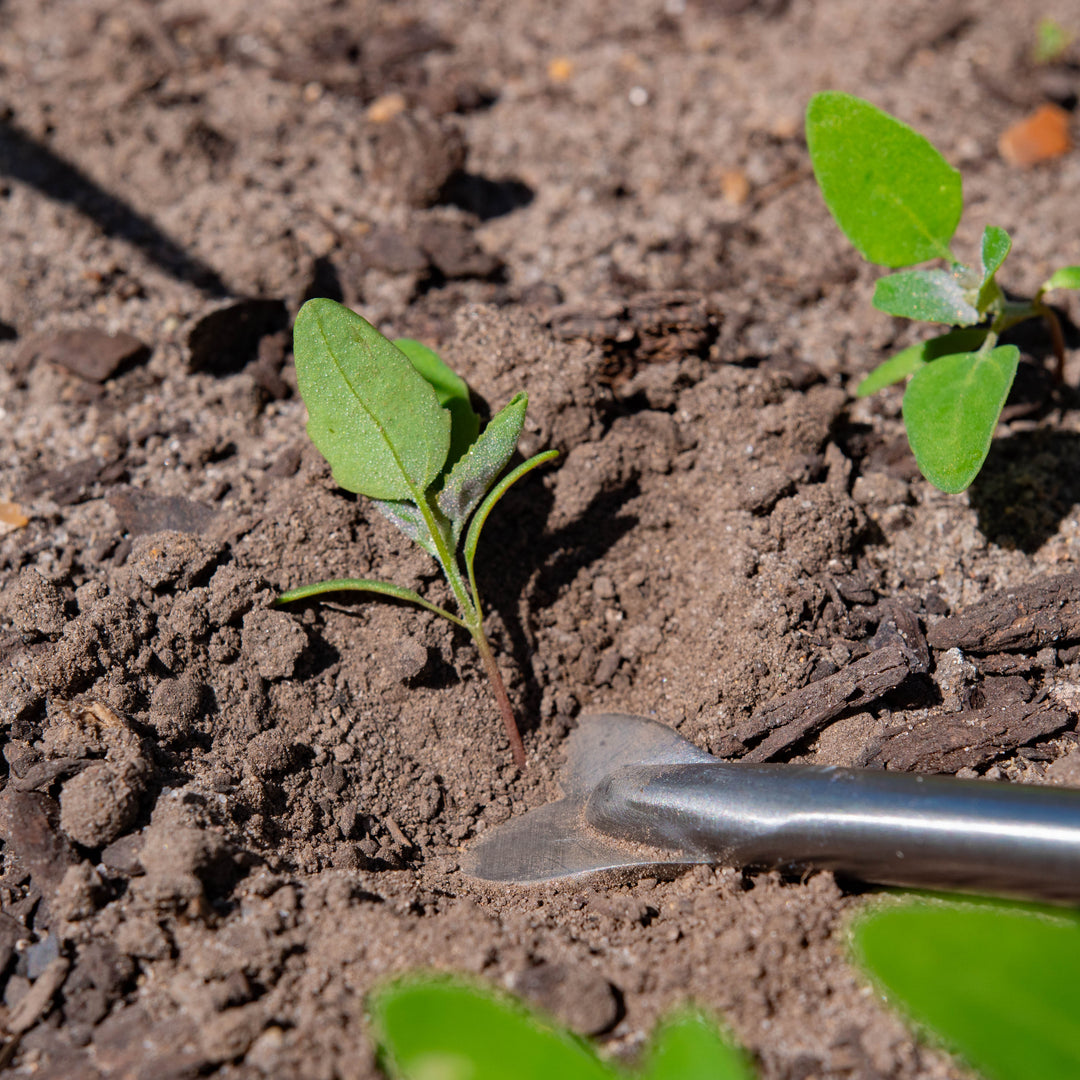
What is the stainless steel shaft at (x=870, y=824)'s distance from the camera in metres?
1.18

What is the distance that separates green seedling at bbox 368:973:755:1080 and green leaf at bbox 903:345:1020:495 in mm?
1027

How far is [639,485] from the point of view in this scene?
1.92 meters

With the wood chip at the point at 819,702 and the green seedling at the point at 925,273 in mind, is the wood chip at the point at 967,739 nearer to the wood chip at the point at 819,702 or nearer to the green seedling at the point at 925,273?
the wood chip at the point at 819,702

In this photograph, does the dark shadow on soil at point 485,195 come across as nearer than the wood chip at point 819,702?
No

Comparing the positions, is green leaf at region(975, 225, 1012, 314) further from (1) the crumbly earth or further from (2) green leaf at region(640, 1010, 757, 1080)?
(2) green leaf at region(640, 1010, 757, 1080)

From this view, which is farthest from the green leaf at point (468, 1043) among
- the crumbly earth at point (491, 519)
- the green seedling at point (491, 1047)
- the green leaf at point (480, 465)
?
the green leaf at point (480, 465)

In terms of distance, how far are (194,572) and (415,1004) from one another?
1.01 metres

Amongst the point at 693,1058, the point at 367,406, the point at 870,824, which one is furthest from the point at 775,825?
the point at 367,406

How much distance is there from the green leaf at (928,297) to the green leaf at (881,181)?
0.27 ft

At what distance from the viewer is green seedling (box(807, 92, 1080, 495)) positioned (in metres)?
1.64

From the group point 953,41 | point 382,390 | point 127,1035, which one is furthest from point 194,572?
point 953,41

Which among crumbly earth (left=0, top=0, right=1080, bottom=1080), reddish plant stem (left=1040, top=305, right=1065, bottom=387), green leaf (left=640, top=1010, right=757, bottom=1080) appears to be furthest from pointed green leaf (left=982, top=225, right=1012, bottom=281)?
green leaf (left=640, top=1010, right=757, bottom=1080)

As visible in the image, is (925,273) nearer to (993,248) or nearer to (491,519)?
(993,248)

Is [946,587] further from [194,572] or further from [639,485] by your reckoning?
[194,572]
